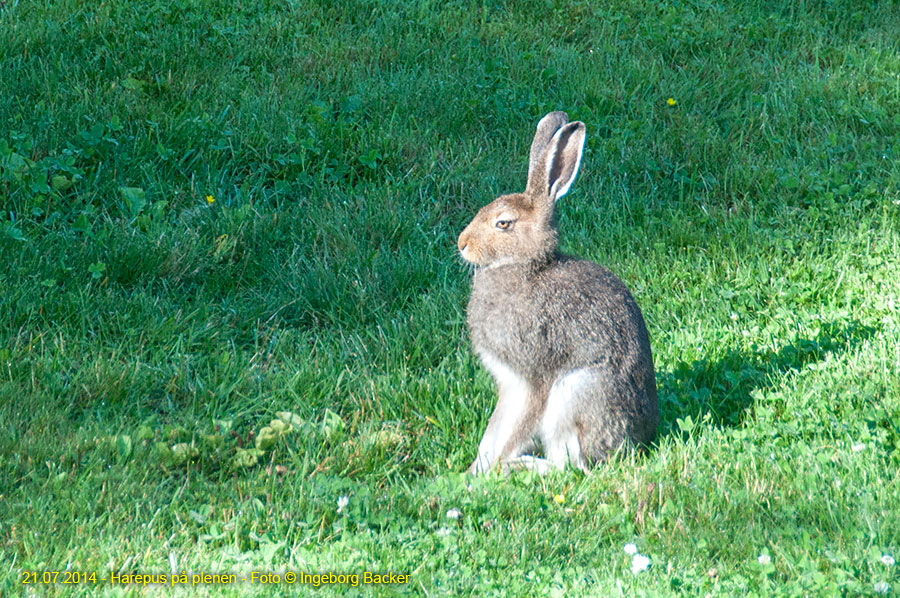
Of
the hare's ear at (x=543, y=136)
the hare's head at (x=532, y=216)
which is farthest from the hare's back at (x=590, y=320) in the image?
the hare's ear at (x=543, y=136)

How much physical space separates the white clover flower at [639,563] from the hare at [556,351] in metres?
0.82

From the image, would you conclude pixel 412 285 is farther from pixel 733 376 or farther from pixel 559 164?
pixel 733 376

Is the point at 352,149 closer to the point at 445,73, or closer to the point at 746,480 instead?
the point at 445,73

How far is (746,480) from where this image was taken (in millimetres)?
4180

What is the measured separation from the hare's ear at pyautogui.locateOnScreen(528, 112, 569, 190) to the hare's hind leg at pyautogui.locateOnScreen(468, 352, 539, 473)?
87 cm

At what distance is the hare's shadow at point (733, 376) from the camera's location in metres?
4.89

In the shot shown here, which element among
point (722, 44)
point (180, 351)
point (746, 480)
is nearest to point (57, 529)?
point (180, 351)

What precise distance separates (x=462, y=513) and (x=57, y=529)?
154 cm

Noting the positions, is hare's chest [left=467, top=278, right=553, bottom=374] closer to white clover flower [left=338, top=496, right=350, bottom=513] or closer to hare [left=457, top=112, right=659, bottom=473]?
hare [left=457, top=112, right=659, bottom=473]

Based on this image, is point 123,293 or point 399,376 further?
point 123,293

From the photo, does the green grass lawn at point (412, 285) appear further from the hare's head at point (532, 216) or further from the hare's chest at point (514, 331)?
the hare's head at point (532, 216)

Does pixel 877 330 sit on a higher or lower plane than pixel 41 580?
lower

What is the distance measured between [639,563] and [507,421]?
3.43 ft

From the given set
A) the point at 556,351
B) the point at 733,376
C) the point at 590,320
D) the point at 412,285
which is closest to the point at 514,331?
the point at 556,351
